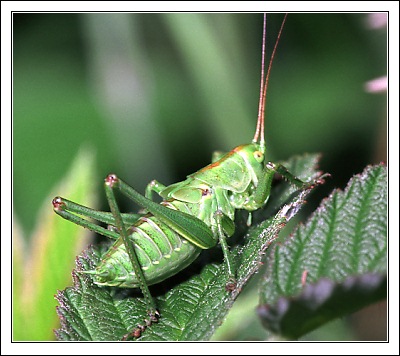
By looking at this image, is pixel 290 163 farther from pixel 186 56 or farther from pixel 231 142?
pixel 186 56

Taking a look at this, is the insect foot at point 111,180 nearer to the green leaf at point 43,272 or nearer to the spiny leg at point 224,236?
the green leaf at point 43,272

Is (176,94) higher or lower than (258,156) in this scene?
higher

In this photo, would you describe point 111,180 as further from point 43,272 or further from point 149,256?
point 43,272

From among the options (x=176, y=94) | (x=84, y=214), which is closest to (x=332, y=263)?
(x=84, y=214)

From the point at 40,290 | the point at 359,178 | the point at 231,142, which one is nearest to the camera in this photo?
the point at 40,290

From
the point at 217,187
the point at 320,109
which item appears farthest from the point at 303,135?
the point at 217,187

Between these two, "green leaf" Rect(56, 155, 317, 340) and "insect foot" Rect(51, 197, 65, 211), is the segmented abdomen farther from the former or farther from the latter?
"insect foot" Rect(51, 197, 65, 211)

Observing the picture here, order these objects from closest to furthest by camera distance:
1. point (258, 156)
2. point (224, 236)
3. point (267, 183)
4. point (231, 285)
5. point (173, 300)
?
point (231, 285)
point (173, 300)
point (224, 236)
point (267, 183)
point (258, 156)

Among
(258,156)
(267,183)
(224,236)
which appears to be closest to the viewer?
(224,236)

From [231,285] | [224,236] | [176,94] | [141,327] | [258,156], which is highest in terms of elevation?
[176,94]
